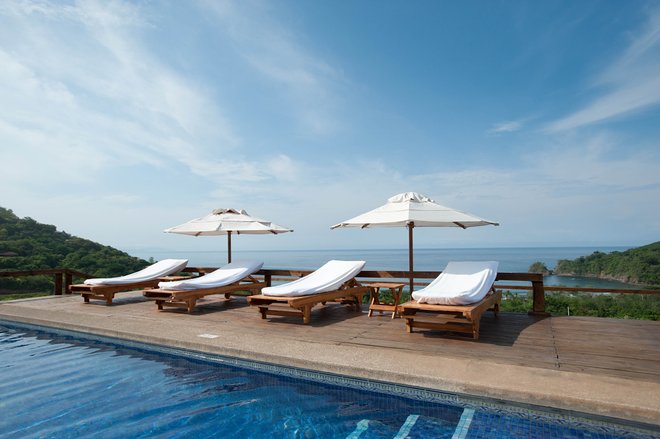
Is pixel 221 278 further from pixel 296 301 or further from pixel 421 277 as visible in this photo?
pixel 421 277

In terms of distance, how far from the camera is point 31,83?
870 cm

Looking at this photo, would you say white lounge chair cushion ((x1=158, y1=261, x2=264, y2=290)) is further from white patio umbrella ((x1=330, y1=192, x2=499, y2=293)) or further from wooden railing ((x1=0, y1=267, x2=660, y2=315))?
white patio umbrella ((x1=330, y1=192, x2=499, y2=293))

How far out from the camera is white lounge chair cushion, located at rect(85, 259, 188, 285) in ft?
25.8

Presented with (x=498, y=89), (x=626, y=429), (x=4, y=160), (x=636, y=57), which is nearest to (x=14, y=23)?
(x=4, y=160)

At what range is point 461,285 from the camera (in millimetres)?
5348

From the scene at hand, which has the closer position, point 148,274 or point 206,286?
point 206,286

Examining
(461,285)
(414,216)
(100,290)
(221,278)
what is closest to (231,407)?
(461,285)

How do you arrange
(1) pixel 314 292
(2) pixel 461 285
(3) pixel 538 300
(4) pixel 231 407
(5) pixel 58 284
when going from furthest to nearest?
(5) pixel 58 284, (1) pixel 314 292, (3) pixel 538 300, (2) pixel 461 285, (4) pixel 231 407

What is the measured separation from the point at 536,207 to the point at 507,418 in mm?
14558

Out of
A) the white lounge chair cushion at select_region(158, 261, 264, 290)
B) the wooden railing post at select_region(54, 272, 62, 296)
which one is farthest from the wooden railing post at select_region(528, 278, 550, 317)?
the wooden railing post at select_region(54, 272, 62, 296)

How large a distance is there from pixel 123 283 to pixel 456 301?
666 cm

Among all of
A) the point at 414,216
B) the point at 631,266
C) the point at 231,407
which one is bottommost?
the point at 231,407

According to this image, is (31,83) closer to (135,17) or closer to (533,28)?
(135,17)

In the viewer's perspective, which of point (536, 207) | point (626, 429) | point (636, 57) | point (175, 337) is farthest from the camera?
point (536, 207)
